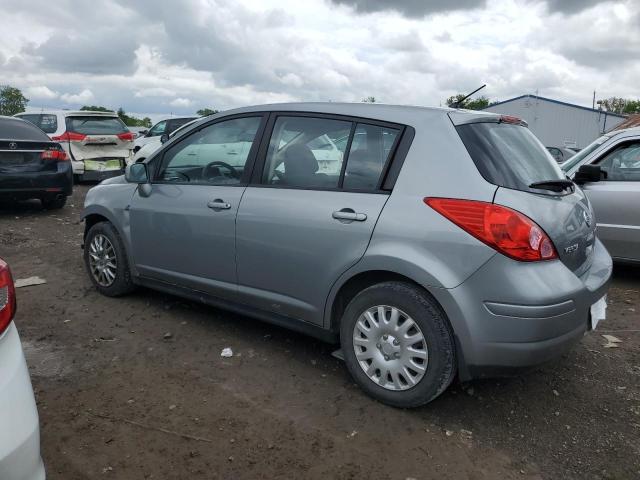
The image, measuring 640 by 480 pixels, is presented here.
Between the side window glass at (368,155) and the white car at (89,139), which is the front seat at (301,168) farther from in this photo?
the white car at (89,139)

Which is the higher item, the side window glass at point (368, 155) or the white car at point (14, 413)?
the side window glass at point (368, 155)

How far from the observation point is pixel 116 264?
4.60 metres

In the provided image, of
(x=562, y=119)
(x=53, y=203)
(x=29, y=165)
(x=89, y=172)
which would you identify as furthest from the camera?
(x=562, y=119)

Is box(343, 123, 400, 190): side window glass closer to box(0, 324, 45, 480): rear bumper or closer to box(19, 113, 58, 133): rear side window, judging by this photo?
box(0, 324, 45, 480): rear bumper

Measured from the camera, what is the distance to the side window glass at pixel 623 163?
5.46 meters

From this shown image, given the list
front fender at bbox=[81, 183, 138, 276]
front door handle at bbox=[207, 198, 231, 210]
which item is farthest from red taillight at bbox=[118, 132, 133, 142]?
front door handle at bbox=[207, 198, 231, 210]

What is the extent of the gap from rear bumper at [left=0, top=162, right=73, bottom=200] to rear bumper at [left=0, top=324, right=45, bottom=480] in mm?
6950

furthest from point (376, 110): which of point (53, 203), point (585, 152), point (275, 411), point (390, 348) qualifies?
point (53, 203)

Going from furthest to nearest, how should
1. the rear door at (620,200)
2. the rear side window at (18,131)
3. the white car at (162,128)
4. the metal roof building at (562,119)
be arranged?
the metal roof building at (562,119), the white car at (162,128), the rear side window at (18,131), the rear door at (620,200)

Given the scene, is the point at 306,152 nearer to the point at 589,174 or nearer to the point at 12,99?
the point at 589,174

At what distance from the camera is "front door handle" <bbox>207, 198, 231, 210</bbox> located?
3684mm

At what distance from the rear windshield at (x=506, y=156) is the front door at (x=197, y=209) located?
4.84 feet

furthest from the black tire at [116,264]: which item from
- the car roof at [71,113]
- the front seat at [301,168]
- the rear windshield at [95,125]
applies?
the car roof at [71,113]

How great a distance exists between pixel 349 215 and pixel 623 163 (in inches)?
151
